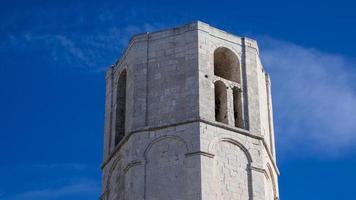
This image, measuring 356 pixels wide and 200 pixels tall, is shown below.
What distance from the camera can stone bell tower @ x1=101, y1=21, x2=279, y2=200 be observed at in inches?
1146

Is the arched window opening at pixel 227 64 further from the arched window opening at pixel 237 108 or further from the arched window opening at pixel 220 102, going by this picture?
the arched window opening at pixel 220 102

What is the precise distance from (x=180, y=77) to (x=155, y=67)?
1.08 m

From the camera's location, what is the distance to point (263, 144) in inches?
1219

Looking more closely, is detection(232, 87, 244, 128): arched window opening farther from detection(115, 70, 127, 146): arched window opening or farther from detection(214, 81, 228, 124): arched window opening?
detection(115, 70, 127, 146): arched window opening

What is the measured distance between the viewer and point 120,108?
32844 mm

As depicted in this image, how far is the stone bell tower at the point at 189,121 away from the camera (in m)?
29.1

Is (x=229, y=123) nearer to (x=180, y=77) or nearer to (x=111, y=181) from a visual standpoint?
(x=180, y=77)

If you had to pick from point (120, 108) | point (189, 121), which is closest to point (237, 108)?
point (189, 121)

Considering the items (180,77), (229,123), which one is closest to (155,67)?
(180,77)

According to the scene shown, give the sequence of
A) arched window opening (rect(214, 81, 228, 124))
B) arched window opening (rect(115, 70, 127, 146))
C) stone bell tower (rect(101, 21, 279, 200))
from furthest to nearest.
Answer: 1. arched window opening (rect(115, 70, 127, 146))
2. arched window opening (rect(214, 81, 228, 124))
3. stone bell tower (rect(101, 21, 279, 200))

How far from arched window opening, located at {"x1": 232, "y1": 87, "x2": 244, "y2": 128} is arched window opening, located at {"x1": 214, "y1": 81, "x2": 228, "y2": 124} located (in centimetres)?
47

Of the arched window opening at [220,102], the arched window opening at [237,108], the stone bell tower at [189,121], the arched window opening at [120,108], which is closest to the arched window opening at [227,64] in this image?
the stone bell tower at [189,121]

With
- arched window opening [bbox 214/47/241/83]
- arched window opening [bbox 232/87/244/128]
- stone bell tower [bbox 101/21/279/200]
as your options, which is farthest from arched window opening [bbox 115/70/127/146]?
arched window opening [bbox 232/87/244/128]

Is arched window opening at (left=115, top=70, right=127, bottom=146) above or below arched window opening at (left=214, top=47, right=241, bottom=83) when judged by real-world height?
below
